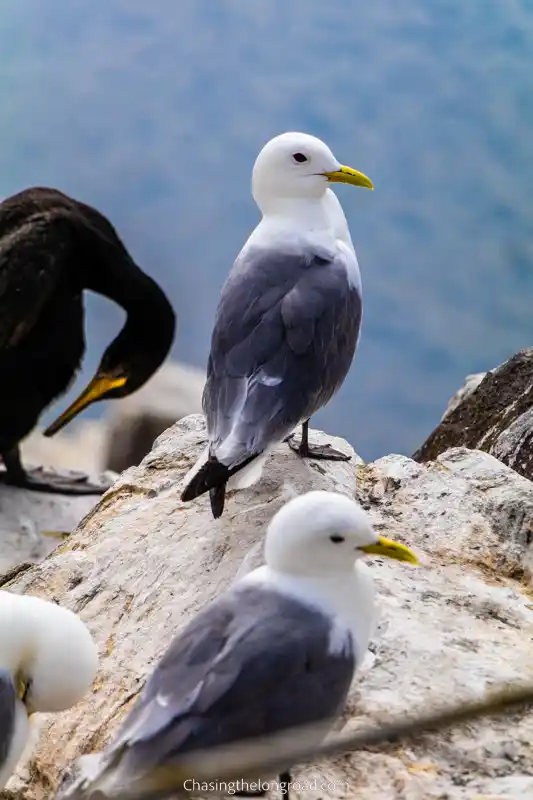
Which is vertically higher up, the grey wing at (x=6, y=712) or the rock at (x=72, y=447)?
the grey wing at (x=6, y=712)

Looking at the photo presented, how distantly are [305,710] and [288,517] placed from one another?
25cm

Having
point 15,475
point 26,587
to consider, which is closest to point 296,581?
point 26,587

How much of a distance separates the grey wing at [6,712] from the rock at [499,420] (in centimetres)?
138

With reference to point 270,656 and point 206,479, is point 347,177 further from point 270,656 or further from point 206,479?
point 270,656

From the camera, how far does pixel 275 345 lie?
2.08 metres

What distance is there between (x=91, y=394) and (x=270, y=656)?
2953 millimetres

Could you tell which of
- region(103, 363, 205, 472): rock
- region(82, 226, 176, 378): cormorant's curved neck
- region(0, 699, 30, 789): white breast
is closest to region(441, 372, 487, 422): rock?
region(82, 226, 176, 378): cormorant's curved neck

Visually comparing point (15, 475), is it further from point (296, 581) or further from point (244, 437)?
point (296, 581)

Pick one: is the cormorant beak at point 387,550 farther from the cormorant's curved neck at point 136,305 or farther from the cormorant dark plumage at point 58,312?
the cormorant's curved neck at point 136,305

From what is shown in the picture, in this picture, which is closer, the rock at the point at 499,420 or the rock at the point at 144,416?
the rock at the point at 499,420

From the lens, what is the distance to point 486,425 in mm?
2791

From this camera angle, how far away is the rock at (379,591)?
4.84 feet

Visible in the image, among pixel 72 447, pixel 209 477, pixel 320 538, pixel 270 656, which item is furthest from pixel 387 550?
pixel 72 447

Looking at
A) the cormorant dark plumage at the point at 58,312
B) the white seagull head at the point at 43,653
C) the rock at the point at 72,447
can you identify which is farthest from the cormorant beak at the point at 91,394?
the white seagull head at the point at 43,653
